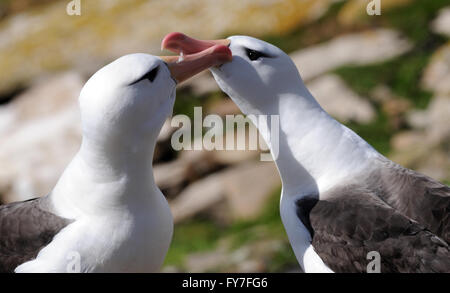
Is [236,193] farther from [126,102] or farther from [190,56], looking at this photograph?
[126,102]

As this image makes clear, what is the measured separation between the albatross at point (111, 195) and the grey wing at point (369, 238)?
2.97 feet

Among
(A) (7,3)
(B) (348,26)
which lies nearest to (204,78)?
(B) (348,26)

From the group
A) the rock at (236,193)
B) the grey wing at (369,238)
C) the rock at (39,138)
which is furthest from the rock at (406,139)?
the grey wing at (369,238)

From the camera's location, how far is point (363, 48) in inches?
432

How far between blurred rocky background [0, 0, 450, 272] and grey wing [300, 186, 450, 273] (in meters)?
3.25

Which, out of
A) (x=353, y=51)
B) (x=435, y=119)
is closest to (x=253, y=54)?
(x=435, y=119)

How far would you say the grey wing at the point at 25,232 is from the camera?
13.7 ft

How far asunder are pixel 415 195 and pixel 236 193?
15.3ft

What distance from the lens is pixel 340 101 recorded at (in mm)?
9836

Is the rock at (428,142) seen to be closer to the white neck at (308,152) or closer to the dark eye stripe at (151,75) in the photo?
the white neck at (308,152)

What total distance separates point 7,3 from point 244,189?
919 cm

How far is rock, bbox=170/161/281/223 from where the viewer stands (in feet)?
28.6
